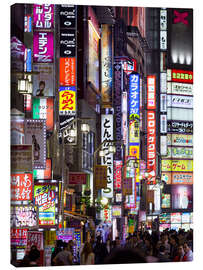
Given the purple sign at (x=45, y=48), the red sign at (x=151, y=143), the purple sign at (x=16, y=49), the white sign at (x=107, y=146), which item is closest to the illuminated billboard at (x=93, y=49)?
the white sign at (x=107, y=146)

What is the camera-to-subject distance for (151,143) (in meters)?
30.0

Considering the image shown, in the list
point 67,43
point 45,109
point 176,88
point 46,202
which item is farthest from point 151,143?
point 46,202

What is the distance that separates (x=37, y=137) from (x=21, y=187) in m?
1.38

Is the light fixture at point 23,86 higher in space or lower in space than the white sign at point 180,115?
lower

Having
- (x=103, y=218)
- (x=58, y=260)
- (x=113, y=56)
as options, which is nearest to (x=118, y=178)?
(x=103, y=218)

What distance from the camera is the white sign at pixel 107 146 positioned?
77.6ft

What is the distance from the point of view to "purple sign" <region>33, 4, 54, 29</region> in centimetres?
1504

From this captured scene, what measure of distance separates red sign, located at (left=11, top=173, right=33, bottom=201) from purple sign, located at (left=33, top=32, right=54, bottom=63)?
173 inches

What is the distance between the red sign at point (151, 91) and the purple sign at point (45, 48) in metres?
15.3

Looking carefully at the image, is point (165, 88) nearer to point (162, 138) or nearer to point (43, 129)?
point (162, 138)

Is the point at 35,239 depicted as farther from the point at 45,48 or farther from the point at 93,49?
the point at 93,49

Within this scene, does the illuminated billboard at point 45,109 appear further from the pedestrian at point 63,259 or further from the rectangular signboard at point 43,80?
the pedestrian at point 63,259

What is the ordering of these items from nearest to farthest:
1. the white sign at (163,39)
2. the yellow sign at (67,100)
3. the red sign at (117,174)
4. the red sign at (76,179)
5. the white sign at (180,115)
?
the red sign at (76,179)
the yellow sign at (67,100)
the red sign at (117,174)
the white sign at (180,115)
the white sign at (163,39)

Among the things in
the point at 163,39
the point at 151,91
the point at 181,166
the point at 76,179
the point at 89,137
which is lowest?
the point at 76,179
